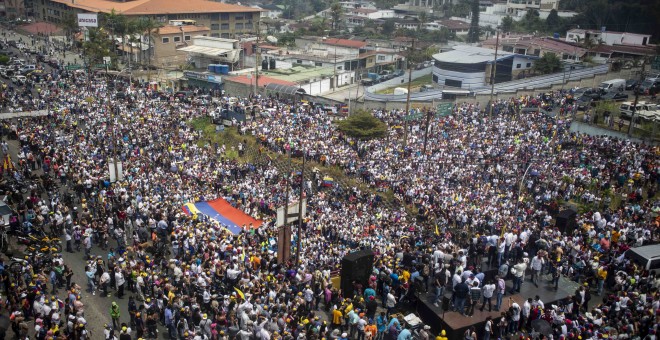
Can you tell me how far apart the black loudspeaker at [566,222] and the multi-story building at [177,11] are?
233 ft

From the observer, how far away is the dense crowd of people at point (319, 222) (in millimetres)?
16859

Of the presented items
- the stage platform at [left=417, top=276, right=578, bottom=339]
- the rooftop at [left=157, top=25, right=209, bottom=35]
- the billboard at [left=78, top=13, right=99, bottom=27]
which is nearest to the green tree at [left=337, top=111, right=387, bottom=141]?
the stage platform at [left=417, top=276, right=578, bottom=339]

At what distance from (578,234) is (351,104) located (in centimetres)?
2964

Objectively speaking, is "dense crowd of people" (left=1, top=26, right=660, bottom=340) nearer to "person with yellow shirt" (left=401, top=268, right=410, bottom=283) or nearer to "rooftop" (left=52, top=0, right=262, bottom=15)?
"person with yellow shirt" (left=401, top=268, right=410, bottom=283)

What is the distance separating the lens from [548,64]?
57.2 metres

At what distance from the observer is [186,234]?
69.5 feet

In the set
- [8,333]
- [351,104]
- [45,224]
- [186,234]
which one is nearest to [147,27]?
[351,104]

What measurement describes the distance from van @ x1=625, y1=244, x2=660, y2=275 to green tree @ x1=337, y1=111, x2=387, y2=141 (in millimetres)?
21115

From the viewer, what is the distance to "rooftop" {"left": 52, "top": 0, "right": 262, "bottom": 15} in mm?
81750

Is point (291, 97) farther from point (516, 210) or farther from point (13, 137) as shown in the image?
point (516, 210)

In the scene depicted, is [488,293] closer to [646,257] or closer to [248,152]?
[646,257]

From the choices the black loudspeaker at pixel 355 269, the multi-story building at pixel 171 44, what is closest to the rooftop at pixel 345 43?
the multi-story building at pixel 171 44

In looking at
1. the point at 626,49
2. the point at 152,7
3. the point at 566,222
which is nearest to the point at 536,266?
the point at 566,222

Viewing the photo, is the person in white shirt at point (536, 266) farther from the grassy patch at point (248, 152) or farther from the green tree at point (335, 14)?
the green tree at point (335, 14)
